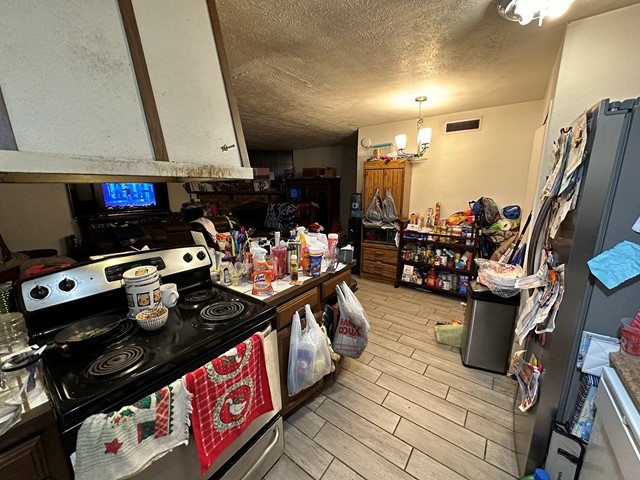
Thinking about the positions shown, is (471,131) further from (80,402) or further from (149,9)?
(80,402)

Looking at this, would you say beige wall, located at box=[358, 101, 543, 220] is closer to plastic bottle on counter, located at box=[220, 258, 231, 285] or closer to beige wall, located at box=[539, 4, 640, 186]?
beige wall, located at box=[539, 4, 640, 186]

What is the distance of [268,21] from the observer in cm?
150

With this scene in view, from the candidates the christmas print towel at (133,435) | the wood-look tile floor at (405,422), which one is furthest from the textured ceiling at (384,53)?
the wood-look tile floor at (405,422)

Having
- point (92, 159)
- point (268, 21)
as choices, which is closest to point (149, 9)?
point (92, 159)

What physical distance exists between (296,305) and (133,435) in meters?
0.79

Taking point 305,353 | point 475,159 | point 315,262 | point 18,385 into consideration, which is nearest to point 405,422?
point 305,353

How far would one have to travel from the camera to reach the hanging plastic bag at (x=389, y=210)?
3.54 m

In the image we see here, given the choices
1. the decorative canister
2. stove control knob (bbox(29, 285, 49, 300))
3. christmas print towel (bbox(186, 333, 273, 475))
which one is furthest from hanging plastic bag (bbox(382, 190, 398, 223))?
stove control knob (bbox(29, 285, 49, 300))

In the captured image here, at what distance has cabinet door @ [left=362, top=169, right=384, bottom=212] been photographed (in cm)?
364

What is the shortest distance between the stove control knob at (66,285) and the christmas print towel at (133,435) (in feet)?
1.76

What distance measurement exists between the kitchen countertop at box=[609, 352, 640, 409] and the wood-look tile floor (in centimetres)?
94

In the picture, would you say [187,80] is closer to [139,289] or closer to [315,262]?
[139,289]

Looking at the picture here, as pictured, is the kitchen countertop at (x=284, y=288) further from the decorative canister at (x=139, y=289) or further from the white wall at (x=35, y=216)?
the white wall at (x=35, y=216)

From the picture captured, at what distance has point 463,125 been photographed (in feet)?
10.7
